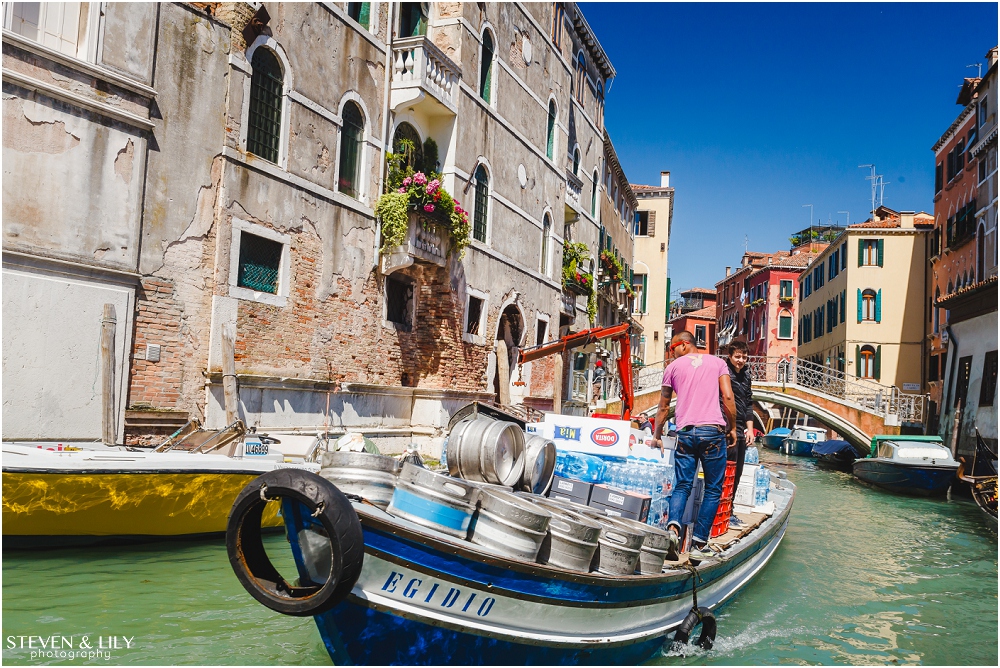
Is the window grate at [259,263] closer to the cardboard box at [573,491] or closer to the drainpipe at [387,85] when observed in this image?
the drainpipe at [387,85]

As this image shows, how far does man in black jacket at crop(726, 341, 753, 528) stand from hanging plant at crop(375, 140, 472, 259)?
6.91 m

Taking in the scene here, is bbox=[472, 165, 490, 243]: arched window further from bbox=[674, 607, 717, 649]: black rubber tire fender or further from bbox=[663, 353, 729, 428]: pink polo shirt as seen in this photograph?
bbox=[674, 607, 717, 649]: black rubber tire fender

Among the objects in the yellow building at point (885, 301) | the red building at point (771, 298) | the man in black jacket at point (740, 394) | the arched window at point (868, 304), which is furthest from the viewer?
the red building at point (771, 298)

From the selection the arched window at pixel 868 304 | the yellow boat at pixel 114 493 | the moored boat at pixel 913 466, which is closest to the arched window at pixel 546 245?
the moored boat at pixel 913 466

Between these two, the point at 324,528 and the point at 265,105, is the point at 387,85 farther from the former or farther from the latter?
the point at 324,528

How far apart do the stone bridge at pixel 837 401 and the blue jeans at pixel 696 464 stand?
18691mm

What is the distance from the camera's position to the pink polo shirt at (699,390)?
5945mm

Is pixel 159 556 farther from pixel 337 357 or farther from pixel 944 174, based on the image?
pixel 944 174

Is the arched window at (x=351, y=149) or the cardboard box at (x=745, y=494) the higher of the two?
A: the arched window at (x=351, y=149)

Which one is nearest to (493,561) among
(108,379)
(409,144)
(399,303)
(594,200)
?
(108,379)

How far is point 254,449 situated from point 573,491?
420cm

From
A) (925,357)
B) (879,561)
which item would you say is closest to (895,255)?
(925,357)

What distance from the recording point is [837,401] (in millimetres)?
25547

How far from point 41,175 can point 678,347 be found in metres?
6.45
